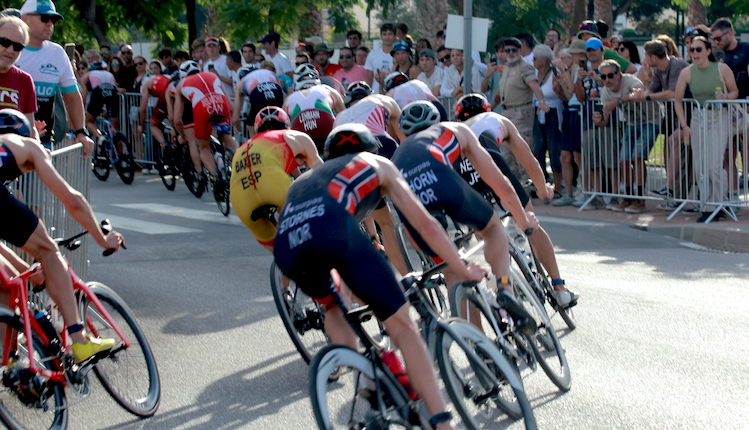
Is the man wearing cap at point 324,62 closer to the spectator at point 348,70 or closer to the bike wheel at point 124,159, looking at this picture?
the spectator at point 348,70

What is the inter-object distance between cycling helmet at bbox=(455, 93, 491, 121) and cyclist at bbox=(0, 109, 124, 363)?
3.03 meters

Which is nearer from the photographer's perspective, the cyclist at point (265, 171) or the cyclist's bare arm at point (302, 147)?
the cyclist at point (265, 171)

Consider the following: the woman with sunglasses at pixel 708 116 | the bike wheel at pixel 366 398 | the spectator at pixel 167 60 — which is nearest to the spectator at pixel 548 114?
the woman with sunglasses at pixel 708 116

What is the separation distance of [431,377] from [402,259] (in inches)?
115

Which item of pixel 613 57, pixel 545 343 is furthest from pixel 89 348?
pixel 613 57

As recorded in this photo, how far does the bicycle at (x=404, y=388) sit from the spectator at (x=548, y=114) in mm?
8322

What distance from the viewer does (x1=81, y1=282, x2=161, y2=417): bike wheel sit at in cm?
455

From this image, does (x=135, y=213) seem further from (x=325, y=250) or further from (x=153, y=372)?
(x=325, y=250)

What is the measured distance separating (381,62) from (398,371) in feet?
38.9

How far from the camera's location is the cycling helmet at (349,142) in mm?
3973

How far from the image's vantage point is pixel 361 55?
609 inches

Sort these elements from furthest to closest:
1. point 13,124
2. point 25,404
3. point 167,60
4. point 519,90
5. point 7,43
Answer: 1. point 167,60
2. point 519,90
3. point 7,43
4. point 13,124
5. point 25,404

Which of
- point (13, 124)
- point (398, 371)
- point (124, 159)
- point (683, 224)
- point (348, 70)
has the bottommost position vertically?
point (683, 224)

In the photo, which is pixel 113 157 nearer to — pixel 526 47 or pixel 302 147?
pixel 526 47
